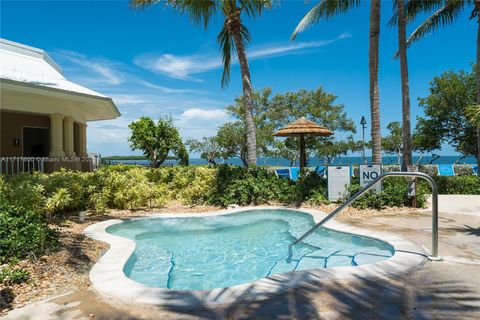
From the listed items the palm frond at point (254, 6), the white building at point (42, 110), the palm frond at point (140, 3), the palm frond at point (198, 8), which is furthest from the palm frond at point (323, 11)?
the white building at point (42, 110)

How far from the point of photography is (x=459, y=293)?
3365mm

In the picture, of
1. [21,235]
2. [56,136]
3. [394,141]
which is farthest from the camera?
[394,141]

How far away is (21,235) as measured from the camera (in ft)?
14.9

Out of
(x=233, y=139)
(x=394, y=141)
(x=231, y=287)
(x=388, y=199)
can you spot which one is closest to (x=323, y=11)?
(x=388, y=199)

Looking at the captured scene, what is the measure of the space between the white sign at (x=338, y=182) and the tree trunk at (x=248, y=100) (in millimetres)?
2913

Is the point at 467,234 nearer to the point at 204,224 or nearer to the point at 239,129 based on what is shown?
the point at 204,224

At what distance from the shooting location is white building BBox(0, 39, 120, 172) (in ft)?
41.2

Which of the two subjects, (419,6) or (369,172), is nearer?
(369,172)

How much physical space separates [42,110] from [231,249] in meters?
11.2

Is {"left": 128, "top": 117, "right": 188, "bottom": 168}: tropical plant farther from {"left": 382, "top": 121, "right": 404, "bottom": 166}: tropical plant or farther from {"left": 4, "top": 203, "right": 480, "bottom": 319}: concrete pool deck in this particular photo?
{"left": 382, "top": 121, "right": 404, "bottom": 166}: tropical plant

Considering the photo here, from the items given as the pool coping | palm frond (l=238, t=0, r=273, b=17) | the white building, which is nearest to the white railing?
the white building

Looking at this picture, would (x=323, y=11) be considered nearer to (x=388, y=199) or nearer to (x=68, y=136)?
(x=388, y=199)

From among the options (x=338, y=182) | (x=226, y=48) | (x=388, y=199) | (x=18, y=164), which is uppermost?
(x=226, y=48)

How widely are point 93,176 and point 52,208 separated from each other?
1.90 meters
